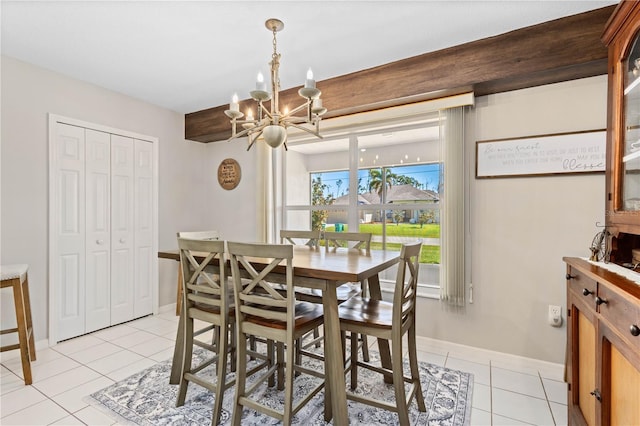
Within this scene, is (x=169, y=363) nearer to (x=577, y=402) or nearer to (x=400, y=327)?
(x=400, y=327)

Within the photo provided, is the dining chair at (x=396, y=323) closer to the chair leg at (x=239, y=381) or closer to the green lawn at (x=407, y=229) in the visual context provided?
the chair leg at (x=239, y=381)

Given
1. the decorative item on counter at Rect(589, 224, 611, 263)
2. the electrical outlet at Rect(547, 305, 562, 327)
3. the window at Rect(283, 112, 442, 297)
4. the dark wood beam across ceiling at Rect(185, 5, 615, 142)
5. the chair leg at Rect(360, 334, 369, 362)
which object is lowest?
the chair leg at Rect(360, 334, 369, 362)

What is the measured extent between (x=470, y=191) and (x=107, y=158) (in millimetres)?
3604

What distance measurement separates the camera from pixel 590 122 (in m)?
2.27

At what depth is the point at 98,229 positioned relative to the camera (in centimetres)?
327

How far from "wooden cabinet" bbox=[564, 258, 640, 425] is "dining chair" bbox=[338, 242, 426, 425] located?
77cm

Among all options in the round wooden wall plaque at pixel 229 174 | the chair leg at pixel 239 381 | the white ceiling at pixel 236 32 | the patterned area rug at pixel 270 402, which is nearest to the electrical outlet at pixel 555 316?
the patterned area rug at pixel 270 402

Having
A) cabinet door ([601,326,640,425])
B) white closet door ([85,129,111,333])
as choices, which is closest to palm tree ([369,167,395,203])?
cabinet door ([601,326,640,425])

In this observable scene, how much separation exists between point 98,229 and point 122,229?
243 mm

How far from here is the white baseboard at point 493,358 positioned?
7.84 ft

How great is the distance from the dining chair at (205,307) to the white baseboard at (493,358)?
70.7 inches

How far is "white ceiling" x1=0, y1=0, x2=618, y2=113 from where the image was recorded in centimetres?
199

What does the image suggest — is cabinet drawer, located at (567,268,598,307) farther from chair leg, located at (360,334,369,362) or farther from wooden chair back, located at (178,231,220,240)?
wooden chair back, located at (178,231,220,240)

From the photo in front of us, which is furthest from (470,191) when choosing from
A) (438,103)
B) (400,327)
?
(400,327)
